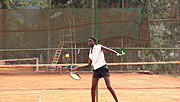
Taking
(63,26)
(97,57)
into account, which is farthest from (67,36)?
(97,57)

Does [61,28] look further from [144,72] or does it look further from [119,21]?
[144,72]

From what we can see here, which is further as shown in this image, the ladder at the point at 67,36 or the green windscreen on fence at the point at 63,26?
the ladder at the point at 67,36

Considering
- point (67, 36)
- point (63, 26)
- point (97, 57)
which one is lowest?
point (97, 57)

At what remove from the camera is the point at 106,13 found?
17000 millimetres

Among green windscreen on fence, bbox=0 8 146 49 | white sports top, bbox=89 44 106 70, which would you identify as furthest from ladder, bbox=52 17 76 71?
white sports top, bbox=89 44 106 70

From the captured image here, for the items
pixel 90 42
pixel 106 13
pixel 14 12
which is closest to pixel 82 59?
pixel 106 13

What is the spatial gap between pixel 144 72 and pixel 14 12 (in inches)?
291

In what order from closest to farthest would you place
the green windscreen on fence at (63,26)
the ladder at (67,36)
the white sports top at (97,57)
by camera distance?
the white sports top at (97,57), the green windscreen on fence at (63,26), the ladder at (67,36)

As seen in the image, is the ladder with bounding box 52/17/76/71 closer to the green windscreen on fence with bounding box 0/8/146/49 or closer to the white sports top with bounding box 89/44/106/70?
the green windscreen on fence with bounding box 0/8/146/49

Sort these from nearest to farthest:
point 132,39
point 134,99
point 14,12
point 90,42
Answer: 1. point 90,42
2. point 134,99
3. point 14,12
4. point 132,39

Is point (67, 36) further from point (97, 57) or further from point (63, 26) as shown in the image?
point (97, 57)

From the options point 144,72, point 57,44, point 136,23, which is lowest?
point 144,72

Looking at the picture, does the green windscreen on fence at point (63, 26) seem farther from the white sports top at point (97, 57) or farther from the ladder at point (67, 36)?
the white sports top at point (97, 57)

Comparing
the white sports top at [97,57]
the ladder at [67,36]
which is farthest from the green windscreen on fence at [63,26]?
the white sports top at [97,57]
